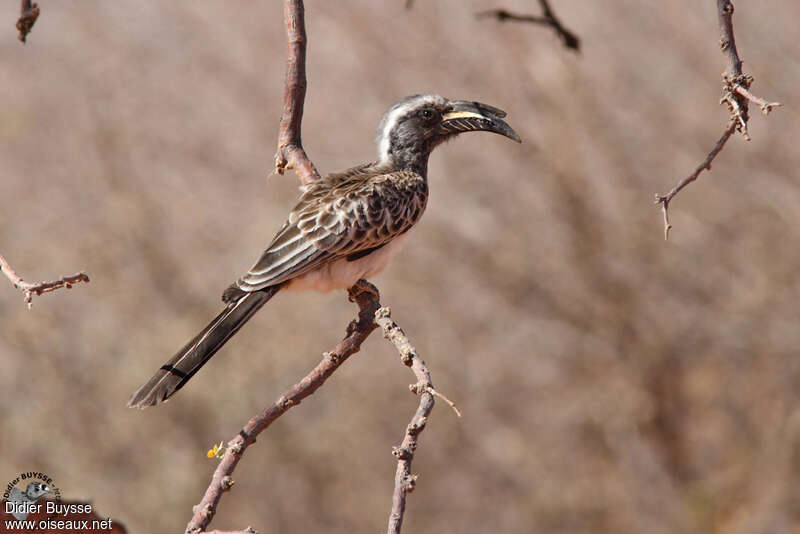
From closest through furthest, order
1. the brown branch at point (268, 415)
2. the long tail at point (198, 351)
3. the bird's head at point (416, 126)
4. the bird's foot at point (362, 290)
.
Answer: the brown branch at point (268, 415), the long tail at point (198, 351), the bird's foot at point (362, 290), the bird's head at point (416, 126)

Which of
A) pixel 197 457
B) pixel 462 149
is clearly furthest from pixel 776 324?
pixel 197 457

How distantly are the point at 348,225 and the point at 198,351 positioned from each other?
3.38 feet

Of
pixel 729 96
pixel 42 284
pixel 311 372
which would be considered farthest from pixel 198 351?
pixel 729 96

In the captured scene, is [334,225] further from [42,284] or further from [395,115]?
[42,284]

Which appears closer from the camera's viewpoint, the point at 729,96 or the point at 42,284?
the point at 42,284

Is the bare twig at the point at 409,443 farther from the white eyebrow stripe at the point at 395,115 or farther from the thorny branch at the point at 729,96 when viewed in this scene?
the white eyebrow stripe at the point at 395,115

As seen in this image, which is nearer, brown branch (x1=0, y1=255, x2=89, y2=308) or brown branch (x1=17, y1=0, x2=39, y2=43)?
brown branch (x1=0, y1=255, x2=89, y2=308)

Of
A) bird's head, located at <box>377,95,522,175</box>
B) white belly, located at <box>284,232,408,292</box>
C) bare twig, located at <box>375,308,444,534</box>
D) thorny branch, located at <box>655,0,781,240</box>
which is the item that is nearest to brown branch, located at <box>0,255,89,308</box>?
bare twig, located at <box>375,308,444,534</box>

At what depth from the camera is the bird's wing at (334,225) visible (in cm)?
427

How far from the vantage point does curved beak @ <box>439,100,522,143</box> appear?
4.89 meters

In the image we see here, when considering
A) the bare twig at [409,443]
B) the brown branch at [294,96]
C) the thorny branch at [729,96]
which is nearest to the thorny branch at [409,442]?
the bare twig at [409,443]

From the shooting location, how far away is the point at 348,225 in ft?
14.6

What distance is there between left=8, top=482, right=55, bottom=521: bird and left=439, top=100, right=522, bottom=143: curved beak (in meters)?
2.87

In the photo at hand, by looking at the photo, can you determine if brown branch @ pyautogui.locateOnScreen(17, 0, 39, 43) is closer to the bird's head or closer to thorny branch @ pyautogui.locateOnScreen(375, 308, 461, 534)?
thorny branch @ pyautogui.locateOnScreen(375, 308, 461, 534)
